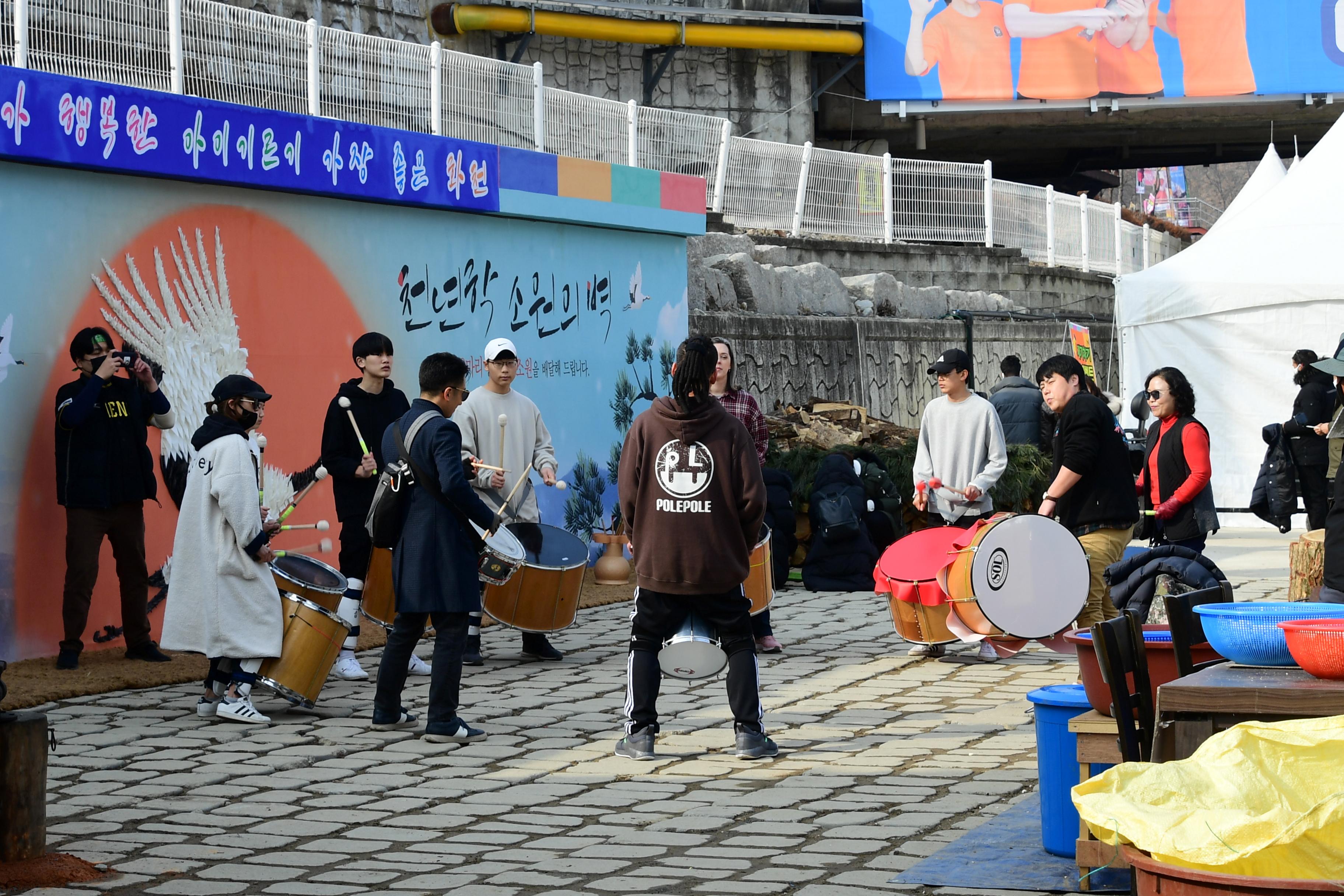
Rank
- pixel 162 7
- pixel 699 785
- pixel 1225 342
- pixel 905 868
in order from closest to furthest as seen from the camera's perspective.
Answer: pixel 905 868
pixel 699 785
pixel 162 7
pixel 1225 342

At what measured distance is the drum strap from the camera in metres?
7.31

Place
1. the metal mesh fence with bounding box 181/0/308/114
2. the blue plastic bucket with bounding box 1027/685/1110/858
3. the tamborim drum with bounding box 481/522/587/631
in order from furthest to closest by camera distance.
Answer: the metal mesh fence with bounding box 181/0/308/114 < the tamborim drum with bounding box 481/522/587/631 < the blue plastic bucket with bounding box 1027/685/1110/858

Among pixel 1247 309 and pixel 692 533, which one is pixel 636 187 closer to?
pixel 1247 309

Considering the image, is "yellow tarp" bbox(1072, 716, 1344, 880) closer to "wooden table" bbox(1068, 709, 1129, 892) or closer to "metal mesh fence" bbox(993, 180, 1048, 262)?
"wooden table" bbox(1068, 709, 1129, 892)

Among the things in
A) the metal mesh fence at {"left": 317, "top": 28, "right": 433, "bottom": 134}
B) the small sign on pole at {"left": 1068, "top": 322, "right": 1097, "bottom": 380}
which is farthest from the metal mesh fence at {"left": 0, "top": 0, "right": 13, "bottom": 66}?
the small sign on pole at {"left": 1068, "top": 322, "right": 1097, "bottom": 380}

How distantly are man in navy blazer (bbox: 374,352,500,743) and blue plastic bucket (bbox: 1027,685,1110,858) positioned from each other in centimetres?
293

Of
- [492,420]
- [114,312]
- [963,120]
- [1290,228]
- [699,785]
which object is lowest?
[699,785]

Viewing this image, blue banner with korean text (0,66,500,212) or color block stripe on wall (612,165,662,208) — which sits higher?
color block stripe on wall (612,165,662,208)

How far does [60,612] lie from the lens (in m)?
9.24

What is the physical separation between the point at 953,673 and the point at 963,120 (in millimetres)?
23905

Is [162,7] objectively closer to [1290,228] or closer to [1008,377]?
[1008,377]

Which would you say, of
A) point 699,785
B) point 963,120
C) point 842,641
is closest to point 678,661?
point 699,785

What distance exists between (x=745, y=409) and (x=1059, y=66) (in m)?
22.1

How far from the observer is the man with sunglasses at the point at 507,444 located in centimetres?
945
